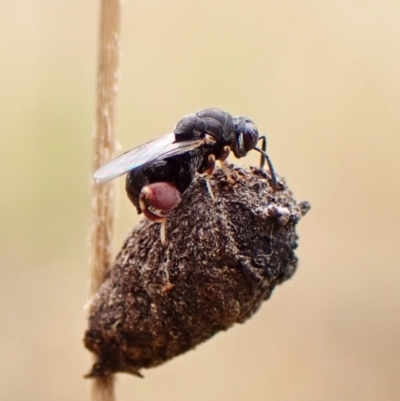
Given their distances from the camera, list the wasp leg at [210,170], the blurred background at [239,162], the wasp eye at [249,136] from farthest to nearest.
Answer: the blurred background at [239,162] → the wasp eye at [249,136] → the wasp leg at [210,170]

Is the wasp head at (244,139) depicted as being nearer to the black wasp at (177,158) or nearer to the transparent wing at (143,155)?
the black wasp at (177,158)

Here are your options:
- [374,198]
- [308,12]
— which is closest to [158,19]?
[308,12]

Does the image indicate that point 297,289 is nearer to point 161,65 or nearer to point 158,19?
point 161,65

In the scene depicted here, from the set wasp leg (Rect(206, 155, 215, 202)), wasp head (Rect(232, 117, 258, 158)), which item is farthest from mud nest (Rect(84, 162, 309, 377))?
wasp head (Rect(232, 117, 258, 158))

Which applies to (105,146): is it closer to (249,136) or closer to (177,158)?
(177,158)

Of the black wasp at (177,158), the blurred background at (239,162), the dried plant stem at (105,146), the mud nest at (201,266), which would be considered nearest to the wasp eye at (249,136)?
the black wasp at (177,158)
